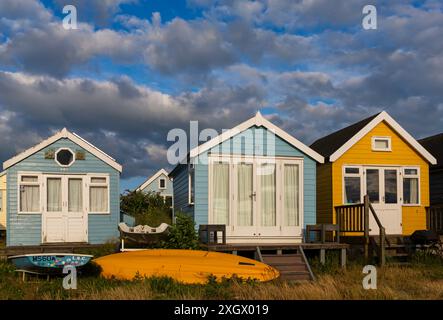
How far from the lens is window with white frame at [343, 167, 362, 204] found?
782 inches

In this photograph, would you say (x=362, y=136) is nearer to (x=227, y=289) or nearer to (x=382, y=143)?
(x=382, y=143)

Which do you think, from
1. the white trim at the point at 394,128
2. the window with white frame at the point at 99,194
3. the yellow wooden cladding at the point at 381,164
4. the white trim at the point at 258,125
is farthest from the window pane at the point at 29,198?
the white trim at the point at 394,128

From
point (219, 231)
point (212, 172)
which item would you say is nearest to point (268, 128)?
point (212, 172)

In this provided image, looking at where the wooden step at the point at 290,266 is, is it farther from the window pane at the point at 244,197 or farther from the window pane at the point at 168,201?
the window pane at the point at 168,201

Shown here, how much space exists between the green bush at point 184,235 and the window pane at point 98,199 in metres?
4.59

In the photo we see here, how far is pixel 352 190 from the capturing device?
65.2 feet

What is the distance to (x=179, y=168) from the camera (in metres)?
20.9

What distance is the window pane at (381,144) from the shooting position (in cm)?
2020

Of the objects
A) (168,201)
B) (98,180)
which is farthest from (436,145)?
(168,201)

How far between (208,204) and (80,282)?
556cm

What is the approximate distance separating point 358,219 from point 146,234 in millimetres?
6728

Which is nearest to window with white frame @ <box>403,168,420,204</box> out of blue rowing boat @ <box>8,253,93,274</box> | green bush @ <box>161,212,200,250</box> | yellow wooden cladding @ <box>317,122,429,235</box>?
yellow wooden cladding @ <box>317,122,429,235</box>

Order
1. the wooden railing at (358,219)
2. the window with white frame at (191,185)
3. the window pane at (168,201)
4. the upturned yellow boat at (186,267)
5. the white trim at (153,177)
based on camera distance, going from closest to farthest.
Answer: the upturned yellow boat at (186,267) < the wooden railing at (358,219) < the window with white frame at (191,185) < the window pane at (168,201) < the white trim at (153,177)

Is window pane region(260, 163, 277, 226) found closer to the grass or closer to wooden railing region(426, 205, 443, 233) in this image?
the grass
